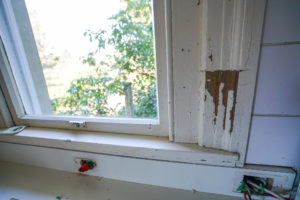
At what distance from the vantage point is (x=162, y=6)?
47 centimetres

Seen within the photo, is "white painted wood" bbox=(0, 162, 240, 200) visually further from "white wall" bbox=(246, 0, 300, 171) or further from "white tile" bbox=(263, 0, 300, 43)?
"white tile" bbox=(263, 0, 300, 43)

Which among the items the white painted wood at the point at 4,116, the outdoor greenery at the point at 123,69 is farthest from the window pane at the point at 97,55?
the white painted wood at the point at 4,116

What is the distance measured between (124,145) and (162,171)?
188 millimetres

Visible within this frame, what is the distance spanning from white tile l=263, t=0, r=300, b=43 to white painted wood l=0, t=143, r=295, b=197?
→ 42 centimetres

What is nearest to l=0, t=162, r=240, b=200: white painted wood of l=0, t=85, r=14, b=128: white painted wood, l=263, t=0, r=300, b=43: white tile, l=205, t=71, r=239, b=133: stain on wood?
l=0, t=85, r=14, b=128: white painted wood

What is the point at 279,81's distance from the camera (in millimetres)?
412

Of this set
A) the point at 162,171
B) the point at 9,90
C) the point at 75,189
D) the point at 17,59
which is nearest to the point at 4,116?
the point at 9,90

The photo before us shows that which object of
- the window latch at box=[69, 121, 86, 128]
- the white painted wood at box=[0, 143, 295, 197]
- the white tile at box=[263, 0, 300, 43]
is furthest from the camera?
the window latch at box=[69, 121, 86, 128]

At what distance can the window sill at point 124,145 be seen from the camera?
1.69 ft

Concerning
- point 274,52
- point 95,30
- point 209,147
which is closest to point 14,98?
point 95,30

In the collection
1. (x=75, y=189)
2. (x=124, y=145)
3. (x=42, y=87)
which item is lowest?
(x=75, y=189)

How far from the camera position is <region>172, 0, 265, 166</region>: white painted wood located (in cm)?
38

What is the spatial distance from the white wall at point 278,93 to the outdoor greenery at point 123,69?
1.22 ft

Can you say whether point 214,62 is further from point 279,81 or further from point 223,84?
point 279,81
